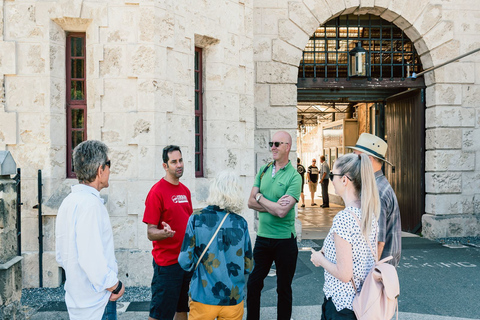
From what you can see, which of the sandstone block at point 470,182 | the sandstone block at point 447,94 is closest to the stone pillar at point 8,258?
the sandstone block at point 447,94

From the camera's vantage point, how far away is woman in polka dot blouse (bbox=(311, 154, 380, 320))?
2621 mm

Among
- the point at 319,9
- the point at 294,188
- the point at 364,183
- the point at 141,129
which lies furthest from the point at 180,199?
the point at 319,9

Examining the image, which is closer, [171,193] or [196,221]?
[196,221]

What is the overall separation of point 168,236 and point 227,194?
31.7 inches

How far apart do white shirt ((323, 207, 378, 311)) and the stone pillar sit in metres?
3.33

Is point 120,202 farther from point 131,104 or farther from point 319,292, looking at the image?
point 319,292

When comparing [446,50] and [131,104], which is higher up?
[446,50]

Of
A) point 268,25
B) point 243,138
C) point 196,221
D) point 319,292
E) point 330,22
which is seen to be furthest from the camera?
point 330,22

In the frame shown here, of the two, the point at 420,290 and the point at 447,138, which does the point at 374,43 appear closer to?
the point at 447,138

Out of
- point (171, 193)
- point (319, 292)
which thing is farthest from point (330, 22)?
point (171, 193)

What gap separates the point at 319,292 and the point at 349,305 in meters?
3.39

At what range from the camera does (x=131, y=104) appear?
6.18 meters

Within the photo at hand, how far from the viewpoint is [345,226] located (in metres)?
2.63

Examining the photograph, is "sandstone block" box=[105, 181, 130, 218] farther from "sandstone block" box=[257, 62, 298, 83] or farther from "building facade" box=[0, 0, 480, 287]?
"sandstone block" box=[257, 62, 298, 83]
